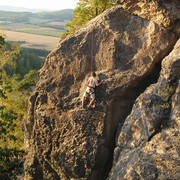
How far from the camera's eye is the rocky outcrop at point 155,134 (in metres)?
16.0

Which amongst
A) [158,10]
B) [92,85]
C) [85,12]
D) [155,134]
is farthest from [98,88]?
[85,12]

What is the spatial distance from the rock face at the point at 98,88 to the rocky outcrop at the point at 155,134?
40.6 inches

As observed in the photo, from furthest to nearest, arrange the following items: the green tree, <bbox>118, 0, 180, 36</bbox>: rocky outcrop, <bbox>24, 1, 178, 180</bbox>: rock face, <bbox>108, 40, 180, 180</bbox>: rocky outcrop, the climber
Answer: the green tree < <bbox>24, 1, 178, 180</bbox>: rock face < the climber < <bbox>118, 0, 180, 36</bbox>: rocky outcrop < <bbox>108, 40, 180, 180</bbox>: rocky outcrop

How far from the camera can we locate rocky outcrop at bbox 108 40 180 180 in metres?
16.0

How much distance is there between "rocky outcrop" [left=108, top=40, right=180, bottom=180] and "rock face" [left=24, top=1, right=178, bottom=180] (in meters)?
1.03

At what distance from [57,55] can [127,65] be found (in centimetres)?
561

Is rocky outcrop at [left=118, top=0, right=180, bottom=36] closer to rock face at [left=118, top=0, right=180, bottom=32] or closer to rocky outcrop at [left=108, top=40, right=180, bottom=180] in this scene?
rock face at [left=118, top=0, right=180, bottom=32]

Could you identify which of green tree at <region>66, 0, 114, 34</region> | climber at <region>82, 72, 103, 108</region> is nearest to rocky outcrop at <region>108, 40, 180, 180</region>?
climber at <region>82, 72, 103, 108</region>

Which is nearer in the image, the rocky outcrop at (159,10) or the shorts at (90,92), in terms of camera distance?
the rocky outcrop at (159,10)

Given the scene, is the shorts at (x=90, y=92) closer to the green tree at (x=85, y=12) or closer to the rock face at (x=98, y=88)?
the rock face at (x=98, y=88)

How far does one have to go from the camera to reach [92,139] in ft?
70.1

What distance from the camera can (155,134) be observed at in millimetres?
17188

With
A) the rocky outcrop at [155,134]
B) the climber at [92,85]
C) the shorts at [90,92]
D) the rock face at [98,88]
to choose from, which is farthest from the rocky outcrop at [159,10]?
the shorts at [90,92]

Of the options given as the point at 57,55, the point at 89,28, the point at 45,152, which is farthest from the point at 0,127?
the point at 89,28
